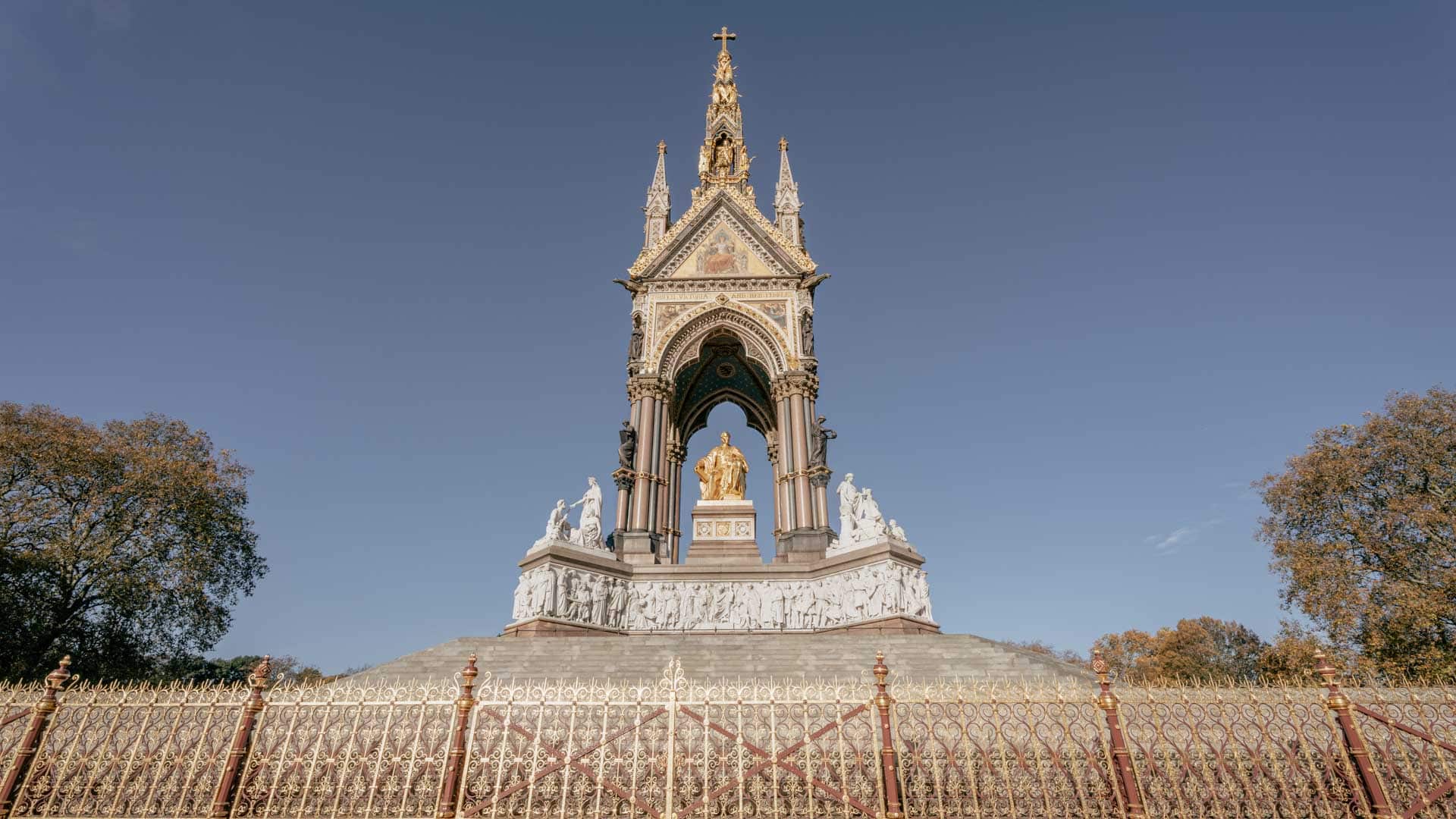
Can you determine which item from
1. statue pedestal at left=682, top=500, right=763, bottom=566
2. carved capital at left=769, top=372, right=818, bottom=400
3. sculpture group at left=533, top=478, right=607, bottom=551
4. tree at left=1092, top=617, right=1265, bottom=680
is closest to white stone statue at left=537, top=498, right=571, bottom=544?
sculpture group at left=533, top=478, right=607, bottom=551

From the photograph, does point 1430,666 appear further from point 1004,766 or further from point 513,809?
point 513,809

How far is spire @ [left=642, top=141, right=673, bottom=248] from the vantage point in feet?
84.1

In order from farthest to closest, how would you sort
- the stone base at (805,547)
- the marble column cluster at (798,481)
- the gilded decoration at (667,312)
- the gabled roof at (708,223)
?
the gabled roof at (708,223)
the gilded decoration at (667,312)
the marble column cluster at (798,481)
the stone base at (805,547)

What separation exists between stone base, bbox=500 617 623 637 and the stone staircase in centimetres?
153

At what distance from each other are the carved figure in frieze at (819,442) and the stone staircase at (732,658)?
22.9ft

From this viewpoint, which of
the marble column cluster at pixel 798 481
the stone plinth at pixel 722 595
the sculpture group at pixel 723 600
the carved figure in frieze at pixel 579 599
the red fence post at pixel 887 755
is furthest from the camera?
the marble column cluster at pixel 798 481

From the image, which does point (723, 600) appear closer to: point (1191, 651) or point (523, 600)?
point (523, 600)

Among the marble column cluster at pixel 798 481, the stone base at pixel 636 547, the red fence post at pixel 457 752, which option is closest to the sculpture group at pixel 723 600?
the stone base at pixel 636 547

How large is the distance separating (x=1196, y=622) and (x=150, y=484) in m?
54.2

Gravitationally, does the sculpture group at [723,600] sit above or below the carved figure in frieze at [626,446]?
below

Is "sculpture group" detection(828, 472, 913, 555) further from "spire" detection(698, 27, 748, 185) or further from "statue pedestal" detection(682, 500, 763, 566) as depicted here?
"spire" detection(698, 27, 748, 185)

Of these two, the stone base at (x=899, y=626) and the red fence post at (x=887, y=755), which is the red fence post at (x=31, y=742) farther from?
the stone base at (x=899, y=626)

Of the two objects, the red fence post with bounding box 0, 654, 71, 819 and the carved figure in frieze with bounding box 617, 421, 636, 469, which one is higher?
the carved figure in frieze with bounding box 617, 421, 636, 469

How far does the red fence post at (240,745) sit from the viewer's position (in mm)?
6215
